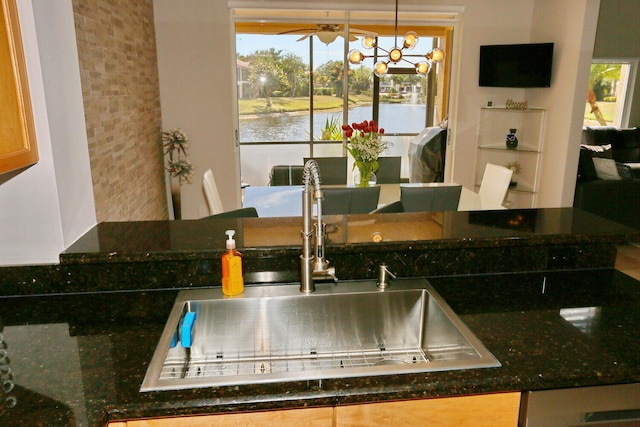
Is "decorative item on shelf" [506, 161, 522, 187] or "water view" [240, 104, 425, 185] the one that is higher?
"water view" [240, 104, 425, 185]

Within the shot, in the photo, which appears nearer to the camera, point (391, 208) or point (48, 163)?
point (48, 163)

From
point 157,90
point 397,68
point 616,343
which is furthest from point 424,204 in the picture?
point 397,68

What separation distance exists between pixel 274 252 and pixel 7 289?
0.84 m

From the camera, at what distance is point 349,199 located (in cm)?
300

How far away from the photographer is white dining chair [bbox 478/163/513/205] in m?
3.67

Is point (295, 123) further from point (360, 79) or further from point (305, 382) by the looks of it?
point (305, 382)

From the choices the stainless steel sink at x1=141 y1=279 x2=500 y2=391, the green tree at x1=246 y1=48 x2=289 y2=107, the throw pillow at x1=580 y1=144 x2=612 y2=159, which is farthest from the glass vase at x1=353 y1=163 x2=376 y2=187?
the throw pillow at x1=580 y1=144 x2=612 y2=159

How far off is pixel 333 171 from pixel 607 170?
2.86 m

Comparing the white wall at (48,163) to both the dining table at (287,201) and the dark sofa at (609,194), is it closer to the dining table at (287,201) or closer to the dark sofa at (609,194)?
the dining table at (287,201)

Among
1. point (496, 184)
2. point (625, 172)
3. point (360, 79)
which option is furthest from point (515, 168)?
point (360, 79)

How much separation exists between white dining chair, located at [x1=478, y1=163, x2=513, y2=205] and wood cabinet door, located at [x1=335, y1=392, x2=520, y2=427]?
279 centimetres

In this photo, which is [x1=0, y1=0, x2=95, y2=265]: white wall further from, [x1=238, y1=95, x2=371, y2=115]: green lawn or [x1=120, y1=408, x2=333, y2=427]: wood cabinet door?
[x1=238, y1=95, x2=371, y2=115]: green lawn

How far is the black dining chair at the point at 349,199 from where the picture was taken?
9.72 ft

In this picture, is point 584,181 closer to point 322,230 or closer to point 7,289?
point 322,230
